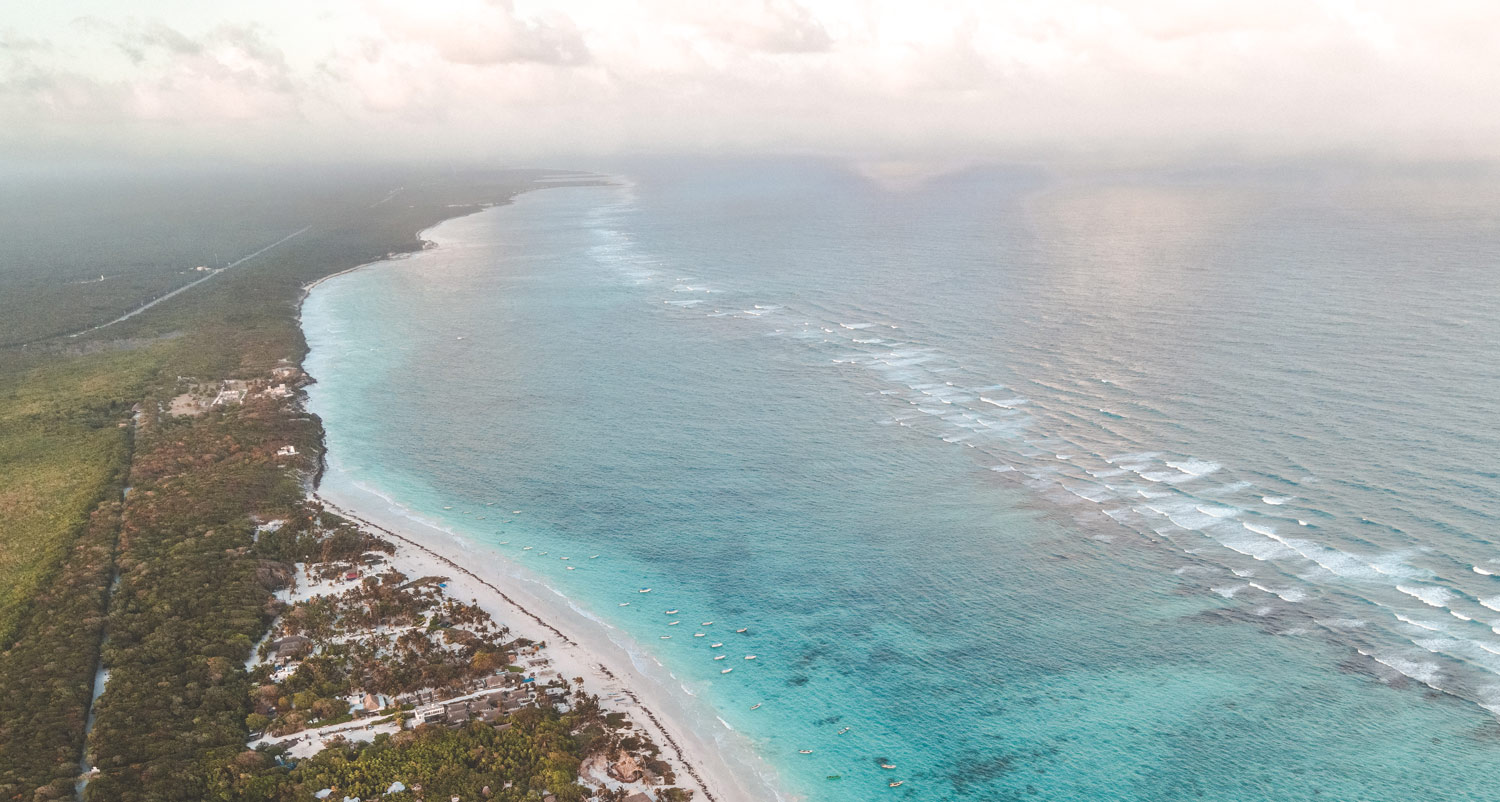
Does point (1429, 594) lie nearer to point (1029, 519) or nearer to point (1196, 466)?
point (1196, 466)

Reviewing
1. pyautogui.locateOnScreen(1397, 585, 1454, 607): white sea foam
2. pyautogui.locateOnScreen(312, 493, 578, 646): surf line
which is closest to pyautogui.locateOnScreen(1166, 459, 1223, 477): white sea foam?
pyautogui.locateOnScreen(1397, 585, 1454, 607): white sea foam

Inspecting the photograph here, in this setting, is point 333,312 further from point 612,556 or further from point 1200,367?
point 1200,367

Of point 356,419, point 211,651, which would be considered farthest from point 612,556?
point 356,419

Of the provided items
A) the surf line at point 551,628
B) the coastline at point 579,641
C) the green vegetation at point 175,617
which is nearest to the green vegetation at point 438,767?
the green vegetation at point 175,617

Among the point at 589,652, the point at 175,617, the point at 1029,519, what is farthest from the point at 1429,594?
the point at 175,617

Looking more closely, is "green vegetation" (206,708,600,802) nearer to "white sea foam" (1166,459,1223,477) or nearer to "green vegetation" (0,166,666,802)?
"green vegetation" (0,166,666,802)

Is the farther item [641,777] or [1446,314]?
[1446,314]
